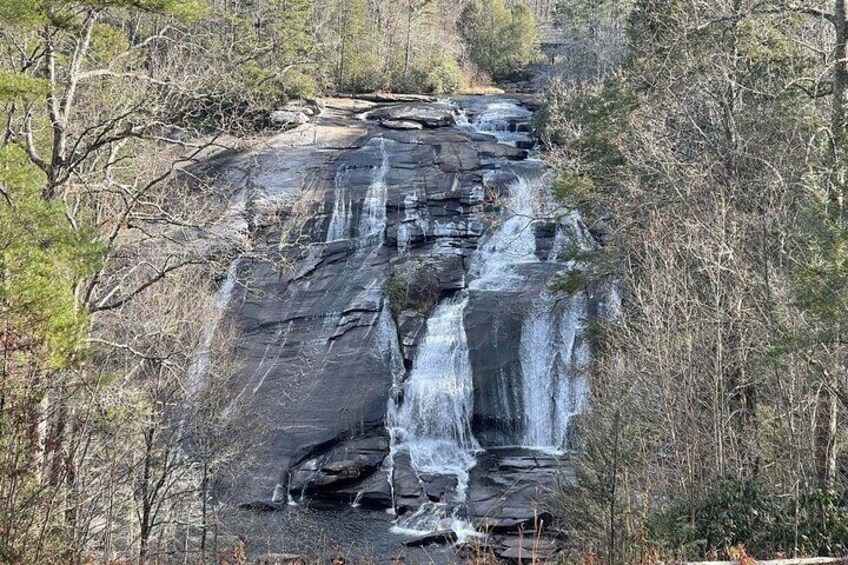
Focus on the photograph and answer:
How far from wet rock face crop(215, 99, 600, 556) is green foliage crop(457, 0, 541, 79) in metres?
20.4

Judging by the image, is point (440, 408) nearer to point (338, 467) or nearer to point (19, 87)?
point (338, 467)

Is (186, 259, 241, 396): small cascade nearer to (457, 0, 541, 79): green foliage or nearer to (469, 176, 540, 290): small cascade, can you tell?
(469, 176, 540, 290): small cascade

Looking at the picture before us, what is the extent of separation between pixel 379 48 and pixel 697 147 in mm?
32300

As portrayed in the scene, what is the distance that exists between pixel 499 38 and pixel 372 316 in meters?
32.8

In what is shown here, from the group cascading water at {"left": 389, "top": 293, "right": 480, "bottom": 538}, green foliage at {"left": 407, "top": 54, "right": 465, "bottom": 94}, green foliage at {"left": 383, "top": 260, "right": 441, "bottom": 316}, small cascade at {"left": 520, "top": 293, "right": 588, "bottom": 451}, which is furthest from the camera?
green foliage at {"left": 407, "top": 54, "right": 465, "bottom": 94}

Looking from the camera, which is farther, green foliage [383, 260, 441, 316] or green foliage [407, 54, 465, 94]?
green foliage [407, 54, 465, 94]

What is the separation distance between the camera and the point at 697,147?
1368 centimetres

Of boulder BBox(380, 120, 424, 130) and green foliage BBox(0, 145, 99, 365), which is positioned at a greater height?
boulder BBox(380, 120, 424, 130)

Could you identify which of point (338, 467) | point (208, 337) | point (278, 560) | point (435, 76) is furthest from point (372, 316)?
point (435, 76)

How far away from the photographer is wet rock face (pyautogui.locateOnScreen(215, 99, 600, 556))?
52.1ft

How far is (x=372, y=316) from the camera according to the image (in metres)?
20.0

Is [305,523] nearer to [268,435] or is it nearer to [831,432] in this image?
[268,435]

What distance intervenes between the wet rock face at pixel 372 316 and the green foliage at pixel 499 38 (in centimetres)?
2036

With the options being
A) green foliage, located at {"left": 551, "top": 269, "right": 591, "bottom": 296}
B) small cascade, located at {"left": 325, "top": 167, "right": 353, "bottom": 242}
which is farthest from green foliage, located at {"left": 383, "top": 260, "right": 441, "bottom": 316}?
green foliage, located at {"left": 551, "top": 269, "right": 591, "bottom": 296}
